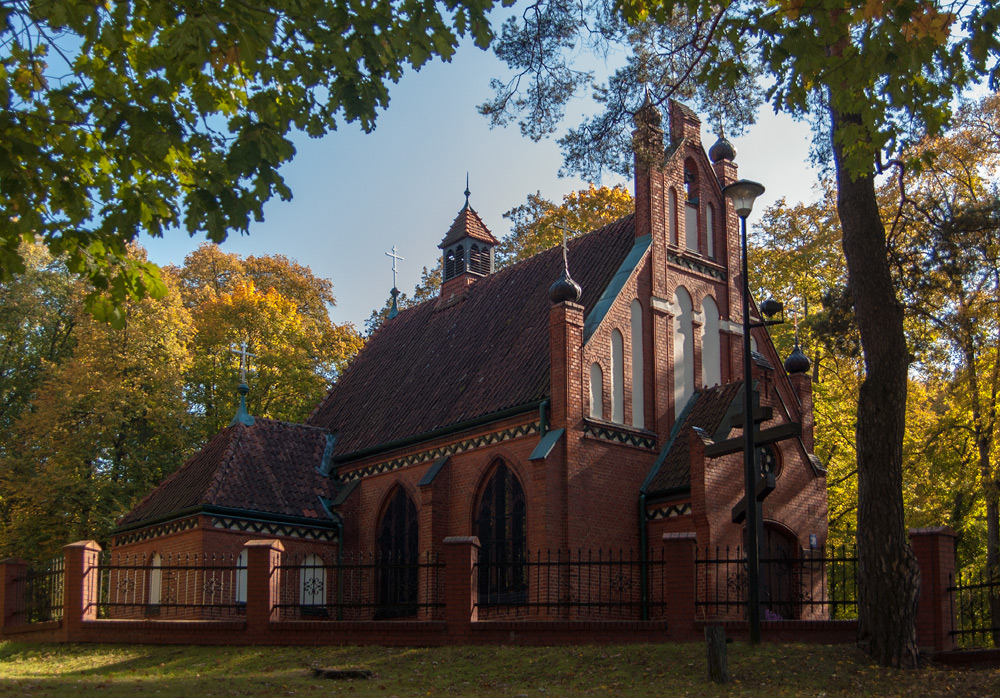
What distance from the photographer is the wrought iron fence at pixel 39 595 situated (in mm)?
21047

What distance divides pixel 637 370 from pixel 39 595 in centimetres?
1306

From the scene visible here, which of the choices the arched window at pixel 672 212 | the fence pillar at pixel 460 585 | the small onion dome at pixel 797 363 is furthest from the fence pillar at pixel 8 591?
the small onion dome at pixel 797 363

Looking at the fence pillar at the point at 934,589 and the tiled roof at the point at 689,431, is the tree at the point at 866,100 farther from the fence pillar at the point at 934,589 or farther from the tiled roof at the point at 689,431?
the tiled roof at the point at 689,431

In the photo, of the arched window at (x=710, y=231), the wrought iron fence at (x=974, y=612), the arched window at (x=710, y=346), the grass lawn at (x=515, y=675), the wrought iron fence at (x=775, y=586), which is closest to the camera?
the grass lawn at (x=515, y=675)

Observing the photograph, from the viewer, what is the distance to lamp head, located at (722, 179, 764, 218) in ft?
52.2

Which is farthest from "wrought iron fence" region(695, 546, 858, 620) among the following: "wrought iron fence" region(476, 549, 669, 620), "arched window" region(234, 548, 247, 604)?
"arched window" region(234, 548, 247, 604)

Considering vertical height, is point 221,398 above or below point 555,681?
above

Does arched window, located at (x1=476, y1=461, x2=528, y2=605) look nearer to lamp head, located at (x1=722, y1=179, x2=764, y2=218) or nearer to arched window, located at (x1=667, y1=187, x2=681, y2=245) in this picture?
arched window, located at (x1=667, y1=187, x2=681, y2=245)

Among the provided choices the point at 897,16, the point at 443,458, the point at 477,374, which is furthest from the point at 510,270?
the point at 897,16

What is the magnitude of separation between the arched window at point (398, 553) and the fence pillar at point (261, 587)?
18.5 ft

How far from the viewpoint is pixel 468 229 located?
1244 inches

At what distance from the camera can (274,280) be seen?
46625mm

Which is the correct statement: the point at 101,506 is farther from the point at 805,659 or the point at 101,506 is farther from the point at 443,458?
the point at 805,659

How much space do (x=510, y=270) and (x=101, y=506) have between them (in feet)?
47.5
